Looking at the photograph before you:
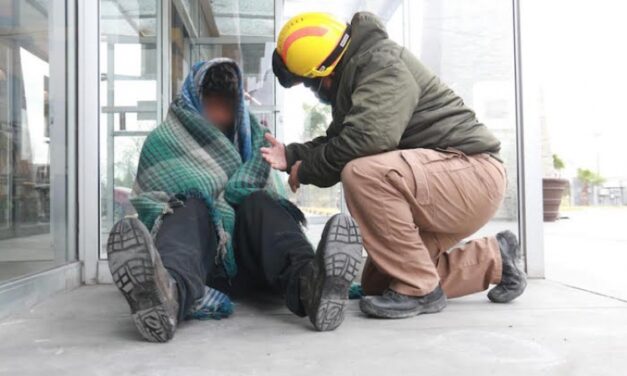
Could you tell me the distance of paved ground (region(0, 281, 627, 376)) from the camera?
4.02 ft

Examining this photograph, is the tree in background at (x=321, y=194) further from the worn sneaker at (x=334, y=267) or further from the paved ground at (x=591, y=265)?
the worn sneaker at (x=334, y=267)

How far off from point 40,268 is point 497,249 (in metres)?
1.80

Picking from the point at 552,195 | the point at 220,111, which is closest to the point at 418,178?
the point at 220,111

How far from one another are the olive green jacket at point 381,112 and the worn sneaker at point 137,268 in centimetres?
68

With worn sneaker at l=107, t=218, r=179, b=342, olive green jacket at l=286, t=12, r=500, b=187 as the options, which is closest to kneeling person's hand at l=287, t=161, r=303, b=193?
olive green jacket at l=286, t=12, r=500, b=187

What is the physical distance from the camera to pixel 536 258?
2.69 metres

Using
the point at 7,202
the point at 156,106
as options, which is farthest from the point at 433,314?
the point at 156,106

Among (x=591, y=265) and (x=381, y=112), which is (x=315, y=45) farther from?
(x=591, y=265)

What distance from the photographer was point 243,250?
1.91m

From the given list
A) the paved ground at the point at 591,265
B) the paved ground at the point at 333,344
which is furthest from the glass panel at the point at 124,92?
the paved ground at the point at 591,265

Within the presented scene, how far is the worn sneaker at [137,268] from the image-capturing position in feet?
4.32

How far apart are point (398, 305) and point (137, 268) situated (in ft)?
2.74

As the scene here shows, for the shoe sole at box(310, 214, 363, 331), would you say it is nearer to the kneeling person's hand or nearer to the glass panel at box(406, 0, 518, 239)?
the kneeling person's hand

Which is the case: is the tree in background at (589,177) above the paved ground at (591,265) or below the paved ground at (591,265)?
above
